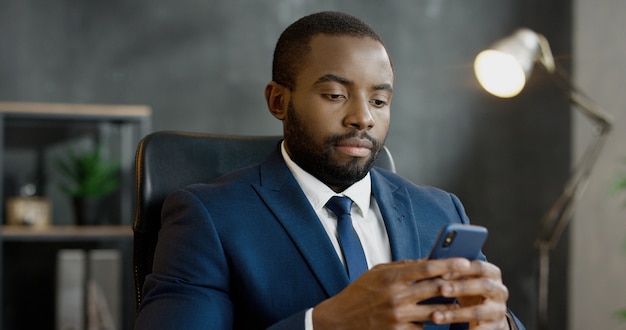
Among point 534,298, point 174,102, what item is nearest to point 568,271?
point 534,298

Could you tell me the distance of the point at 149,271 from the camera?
1484mm

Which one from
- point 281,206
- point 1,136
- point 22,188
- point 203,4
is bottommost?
point 22,188

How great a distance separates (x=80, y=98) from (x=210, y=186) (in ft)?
7.93

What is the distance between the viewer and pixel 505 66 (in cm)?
282

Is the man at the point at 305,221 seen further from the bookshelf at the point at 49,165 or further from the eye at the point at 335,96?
the bookshelf at the point at 49,165

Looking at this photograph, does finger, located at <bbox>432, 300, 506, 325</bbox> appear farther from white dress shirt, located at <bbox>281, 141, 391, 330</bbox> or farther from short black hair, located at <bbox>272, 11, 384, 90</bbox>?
short black hair, located at <bbox>272, 11, 384, 90</bbox>

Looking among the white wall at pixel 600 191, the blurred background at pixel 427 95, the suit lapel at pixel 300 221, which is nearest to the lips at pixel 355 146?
the suit lapel at pixel 300 221

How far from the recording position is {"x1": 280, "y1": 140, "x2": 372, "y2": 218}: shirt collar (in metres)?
1.39

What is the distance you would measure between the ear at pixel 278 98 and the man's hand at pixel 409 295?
395mm

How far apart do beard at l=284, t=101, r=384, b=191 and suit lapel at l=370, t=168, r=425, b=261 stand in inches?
2.9

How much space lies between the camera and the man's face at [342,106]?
4.30 feet

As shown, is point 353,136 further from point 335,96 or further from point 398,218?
point 398,218

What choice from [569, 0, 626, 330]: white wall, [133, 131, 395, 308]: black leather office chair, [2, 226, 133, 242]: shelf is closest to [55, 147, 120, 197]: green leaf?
[2, 226, 133, 242]: shelf

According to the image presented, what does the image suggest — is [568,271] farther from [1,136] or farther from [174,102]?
[1,136]
